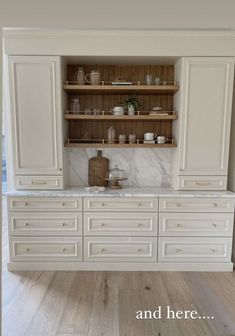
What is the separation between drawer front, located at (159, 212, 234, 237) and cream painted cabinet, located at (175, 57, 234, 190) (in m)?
0.30

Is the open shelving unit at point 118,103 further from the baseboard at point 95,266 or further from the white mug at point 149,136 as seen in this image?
the baseboard at point 95,266

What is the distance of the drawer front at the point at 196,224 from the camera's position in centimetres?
246

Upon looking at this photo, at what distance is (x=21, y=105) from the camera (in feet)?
8.00

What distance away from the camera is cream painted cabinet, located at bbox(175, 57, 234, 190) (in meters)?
2.42

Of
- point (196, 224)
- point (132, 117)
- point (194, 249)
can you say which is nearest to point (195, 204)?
point (196, 224)

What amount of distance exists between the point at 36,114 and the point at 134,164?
1265 mm

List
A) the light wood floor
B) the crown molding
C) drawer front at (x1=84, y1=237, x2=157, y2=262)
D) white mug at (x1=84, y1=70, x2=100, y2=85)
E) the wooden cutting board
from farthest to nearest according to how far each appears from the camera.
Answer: the wooden cutting board
white mug at (x1=84, y1=70, x2=100, y2=85)
drawer front at (x1=84, y1=237, x2=157, y2=262)
the crown molding
the light wood floor

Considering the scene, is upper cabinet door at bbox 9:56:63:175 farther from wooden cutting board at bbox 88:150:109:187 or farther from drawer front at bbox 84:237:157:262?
drawer front at bbox 84:237:157:262

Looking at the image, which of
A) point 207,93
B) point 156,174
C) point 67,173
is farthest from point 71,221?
point 207,93

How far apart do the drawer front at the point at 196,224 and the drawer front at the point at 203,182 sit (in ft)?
0.95

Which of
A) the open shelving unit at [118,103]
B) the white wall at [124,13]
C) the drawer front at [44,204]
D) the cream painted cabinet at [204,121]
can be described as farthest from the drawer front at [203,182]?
the white wall at [124,13]

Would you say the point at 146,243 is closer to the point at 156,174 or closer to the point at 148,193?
the point at 148,193

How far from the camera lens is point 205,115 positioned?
8.08 feet

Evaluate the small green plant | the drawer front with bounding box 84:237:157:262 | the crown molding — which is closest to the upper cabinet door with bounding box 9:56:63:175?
the crown molding
